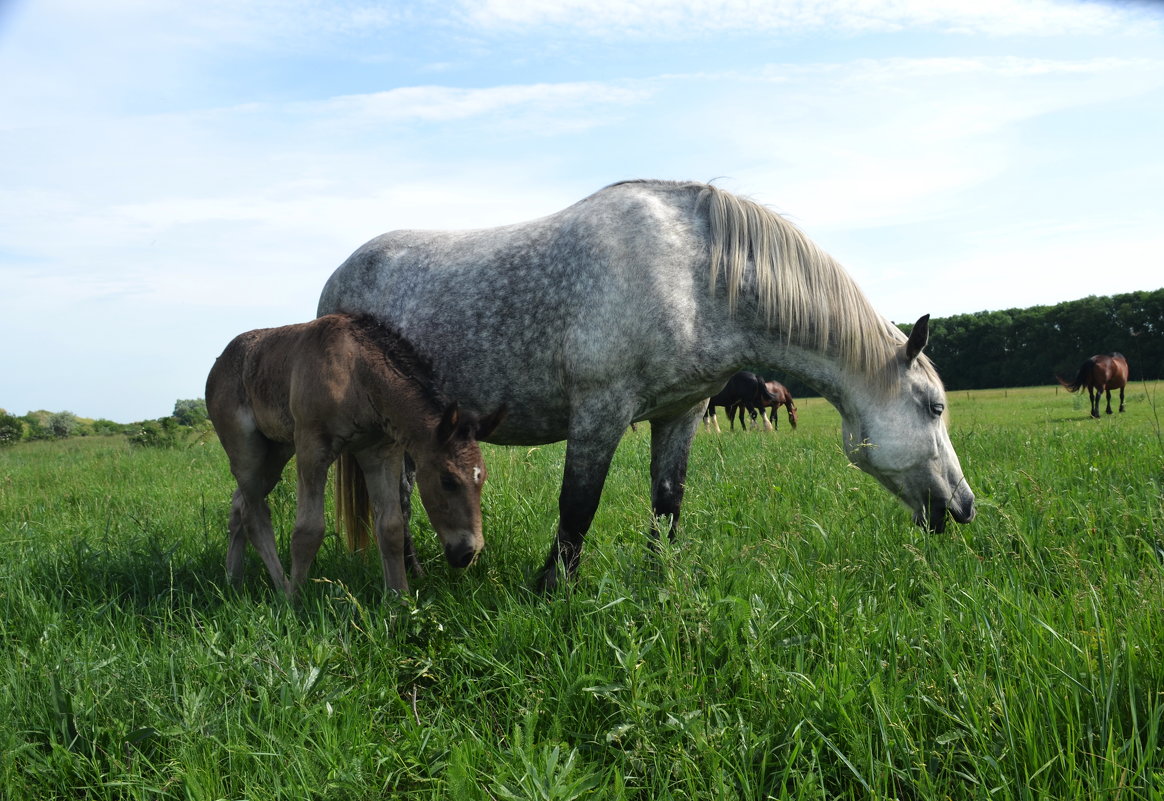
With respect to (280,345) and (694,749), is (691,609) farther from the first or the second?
(280,345)

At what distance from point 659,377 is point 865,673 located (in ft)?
6.07

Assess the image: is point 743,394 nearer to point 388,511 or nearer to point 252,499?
point 252,499

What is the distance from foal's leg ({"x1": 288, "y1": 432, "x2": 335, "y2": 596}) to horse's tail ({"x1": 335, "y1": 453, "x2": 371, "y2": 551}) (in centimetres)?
80

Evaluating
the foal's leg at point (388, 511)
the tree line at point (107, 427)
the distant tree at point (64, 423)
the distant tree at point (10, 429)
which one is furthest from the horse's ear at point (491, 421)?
the distant tree at point (64, 423)

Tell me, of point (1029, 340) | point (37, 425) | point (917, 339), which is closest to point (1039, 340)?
point (1029, 340)

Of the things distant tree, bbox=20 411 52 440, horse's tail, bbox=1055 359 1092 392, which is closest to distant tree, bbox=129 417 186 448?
distant tree, bbox=20 411 52 440

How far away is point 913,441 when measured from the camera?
433 centimetres

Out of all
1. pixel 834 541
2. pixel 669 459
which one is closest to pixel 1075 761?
pixel 834 541

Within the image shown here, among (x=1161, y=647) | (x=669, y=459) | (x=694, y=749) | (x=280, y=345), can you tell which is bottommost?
(x=694, y=749)

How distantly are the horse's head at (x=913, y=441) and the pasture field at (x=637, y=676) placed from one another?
0.20 meters

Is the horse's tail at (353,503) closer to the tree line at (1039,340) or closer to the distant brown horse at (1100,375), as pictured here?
the distant brown horse at (1100,375)

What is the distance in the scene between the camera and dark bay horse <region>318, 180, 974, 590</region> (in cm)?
A: 395

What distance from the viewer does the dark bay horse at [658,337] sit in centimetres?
395

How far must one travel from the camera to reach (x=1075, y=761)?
6.72ft
